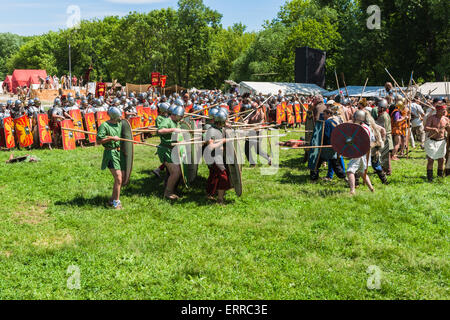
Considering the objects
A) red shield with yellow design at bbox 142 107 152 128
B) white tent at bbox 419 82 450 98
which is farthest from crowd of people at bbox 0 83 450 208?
white tent at bbox 419 82 450 98

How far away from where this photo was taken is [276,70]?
5078 centimetres

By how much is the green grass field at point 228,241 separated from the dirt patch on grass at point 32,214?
0.02 m

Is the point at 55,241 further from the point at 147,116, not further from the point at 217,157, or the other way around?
the point at 147,116

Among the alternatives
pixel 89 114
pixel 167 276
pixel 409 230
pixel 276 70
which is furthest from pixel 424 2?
pixel 167 276

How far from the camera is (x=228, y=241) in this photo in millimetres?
5477

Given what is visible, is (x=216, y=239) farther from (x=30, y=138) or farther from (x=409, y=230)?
(x=30, y=138)

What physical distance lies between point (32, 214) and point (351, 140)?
565 centimetres

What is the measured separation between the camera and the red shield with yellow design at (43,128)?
40.8 feet

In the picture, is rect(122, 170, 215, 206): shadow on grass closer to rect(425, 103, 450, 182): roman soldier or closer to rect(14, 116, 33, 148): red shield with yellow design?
rect(425, 103, 450, 182): roman soldier

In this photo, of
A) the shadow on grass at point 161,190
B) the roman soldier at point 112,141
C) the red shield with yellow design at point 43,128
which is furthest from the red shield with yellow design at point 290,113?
the roman soldier at point 112,141

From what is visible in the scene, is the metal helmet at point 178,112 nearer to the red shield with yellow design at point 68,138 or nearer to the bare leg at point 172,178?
the bare leg at point 172,178

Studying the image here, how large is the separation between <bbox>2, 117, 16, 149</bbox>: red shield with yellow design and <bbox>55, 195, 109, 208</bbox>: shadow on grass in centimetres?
638
